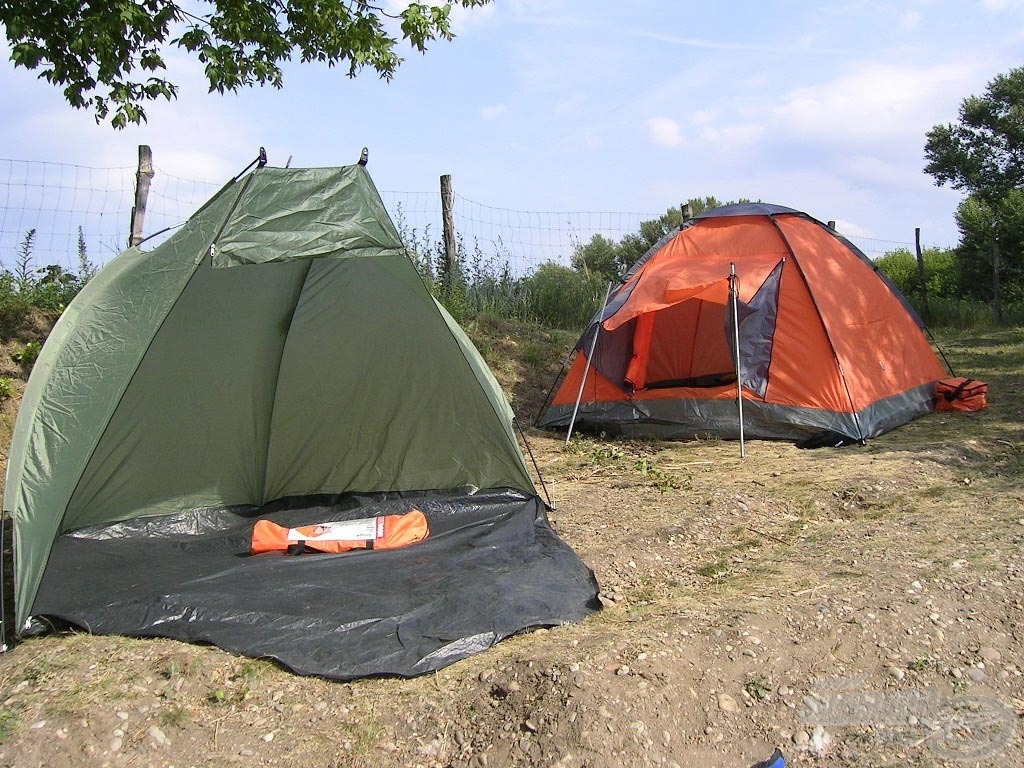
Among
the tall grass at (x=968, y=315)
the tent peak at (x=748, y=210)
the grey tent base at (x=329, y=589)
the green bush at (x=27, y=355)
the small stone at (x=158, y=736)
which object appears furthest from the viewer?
the tall grass at (x=968, y=315)

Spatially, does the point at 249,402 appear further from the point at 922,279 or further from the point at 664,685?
the point at 922,279

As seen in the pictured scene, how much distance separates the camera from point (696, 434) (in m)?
7.40

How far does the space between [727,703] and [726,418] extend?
455 cm

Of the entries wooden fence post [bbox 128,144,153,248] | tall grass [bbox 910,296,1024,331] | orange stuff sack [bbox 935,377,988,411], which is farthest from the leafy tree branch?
tall grass [bbox 910,296,1024,331]

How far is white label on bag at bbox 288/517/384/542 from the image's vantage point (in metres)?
4.76

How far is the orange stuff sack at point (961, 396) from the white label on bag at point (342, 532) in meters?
5.71

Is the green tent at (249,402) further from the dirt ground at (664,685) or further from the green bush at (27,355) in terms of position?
the green bush at (27,355)

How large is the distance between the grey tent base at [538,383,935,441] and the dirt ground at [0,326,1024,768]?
2.42 meters

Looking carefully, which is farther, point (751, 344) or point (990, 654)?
point (751, 344)

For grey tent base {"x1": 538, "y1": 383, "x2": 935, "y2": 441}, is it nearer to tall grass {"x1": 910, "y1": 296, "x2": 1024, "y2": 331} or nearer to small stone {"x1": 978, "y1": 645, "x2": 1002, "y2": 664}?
small stone {"x1": 978, "y1": 645, "x2": 1002, "y2": 664}

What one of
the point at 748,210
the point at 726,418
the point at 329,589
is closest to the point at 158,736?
the point at 329,589

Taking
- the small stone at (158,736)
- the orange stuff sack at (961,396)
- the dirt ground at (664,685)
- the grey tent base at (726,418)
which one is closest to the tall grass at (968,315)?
the orange stuff sack at (961,396)

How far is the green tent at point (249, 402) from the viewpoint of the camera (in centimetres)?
427

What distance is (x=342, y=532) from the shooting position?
191 inches
